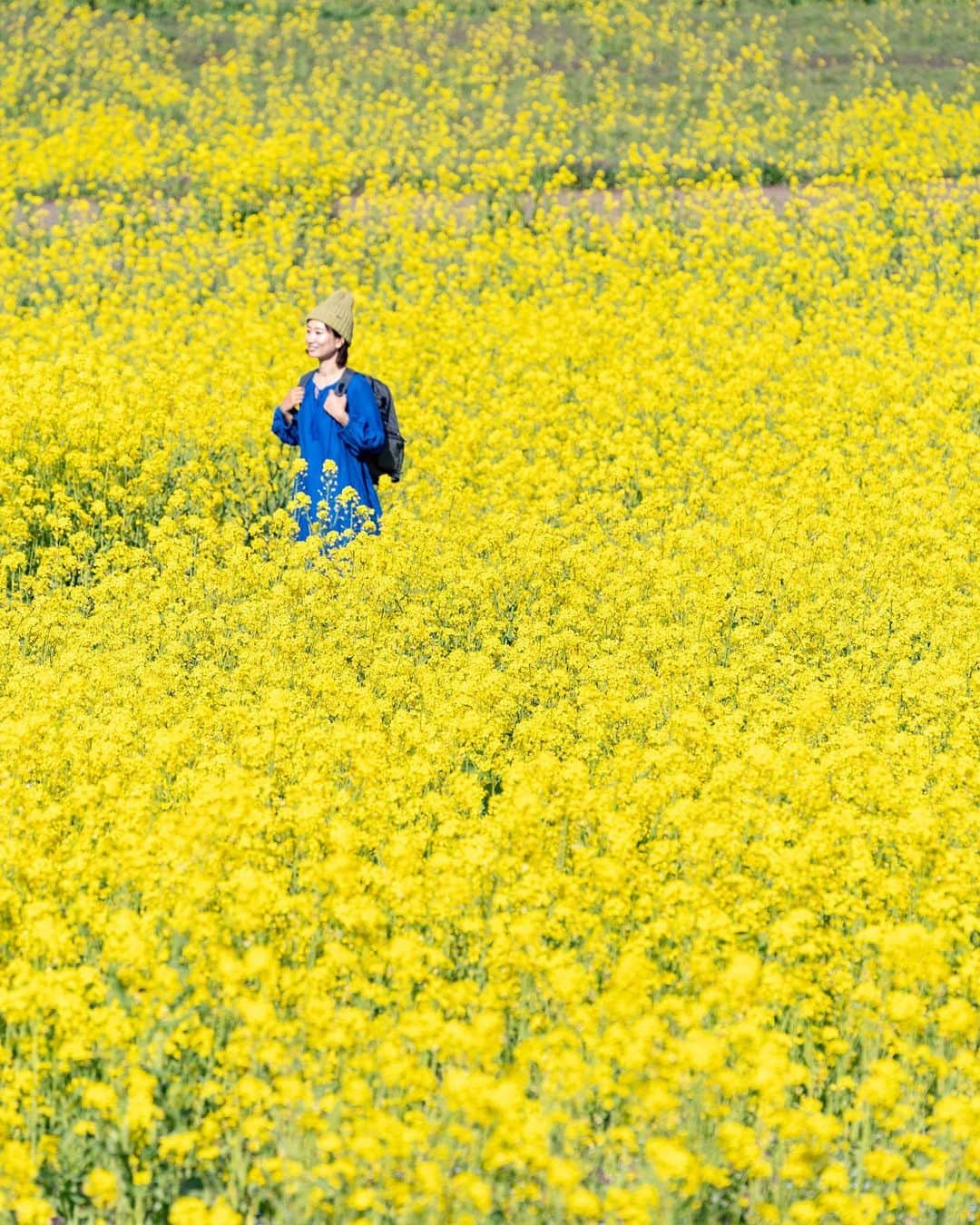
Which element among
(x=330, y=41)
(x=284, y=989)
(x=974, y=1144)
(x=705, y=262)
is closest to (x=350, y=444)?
(x=284, y=989)

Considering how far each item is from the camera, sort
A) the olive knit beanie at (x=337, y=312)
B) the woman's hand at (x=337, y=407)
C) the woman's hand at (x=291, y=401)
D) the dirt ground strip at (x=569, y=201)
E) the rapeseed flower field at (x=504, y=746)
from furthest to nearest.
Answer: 1. the dirt ground strip at (x=569, y=201)
2. the woman's hand at (x=291, y=401)
3. the woman's hand at (x=337, y=407)
4. the olive knit beanie at (x=337, y=312)
5. the rapeseed flower field at (x=504, y=746)

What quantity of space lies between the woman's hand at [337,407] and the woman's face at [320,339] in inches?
9.2

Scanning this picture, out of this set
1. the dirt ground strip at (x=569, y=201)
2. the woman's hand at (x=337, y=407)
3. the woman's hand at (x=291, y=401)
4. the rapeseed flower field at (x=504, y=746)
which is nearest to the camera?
the rapeseed flower field at (x=504, y=746)

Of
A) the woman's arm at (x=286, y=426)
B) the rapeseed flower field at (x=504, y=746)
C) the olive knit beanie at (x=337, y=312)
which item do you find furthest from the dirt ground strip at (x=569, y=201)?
the olive knit beanie at (x=337, y=312)

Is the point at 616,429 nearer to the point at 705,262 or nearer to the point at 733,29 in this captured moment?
the point at 705,262

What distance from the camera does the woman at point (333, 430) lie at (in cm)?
764

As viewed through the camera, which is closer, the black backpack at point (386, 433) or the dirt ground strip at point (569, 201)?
the black backpack at point (386, 433)

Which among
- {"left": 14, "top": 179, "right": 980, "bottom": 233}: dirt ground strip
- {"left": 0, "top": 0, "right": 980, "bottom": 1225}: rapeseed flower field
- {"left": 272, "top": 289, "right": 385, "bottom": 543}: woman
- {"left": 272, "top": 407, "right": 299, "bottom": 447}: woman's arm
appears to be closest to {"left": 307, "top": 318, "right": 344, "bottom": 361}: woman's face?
{"left": 272, "top": 289, "right": 385, "bottom": 543}: woman

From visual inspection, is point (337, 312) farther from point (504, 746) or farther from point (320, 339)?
point (504, 746)

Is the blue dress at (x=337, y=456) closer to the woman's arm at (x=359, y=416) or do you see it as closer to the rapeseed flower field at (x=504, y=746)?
the woman's arm at (x=359, y=416)

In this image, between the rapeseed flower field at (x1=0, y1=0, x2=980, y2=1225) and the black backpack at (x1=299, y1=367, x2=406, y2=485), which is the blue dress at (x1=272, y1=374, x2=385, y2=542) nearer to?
the black backpack at (x1=299, y1=367, x2=406, y2=485)

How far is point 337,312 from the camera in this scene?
7.58 meters

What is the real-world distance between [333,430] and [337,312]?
0.69 meters

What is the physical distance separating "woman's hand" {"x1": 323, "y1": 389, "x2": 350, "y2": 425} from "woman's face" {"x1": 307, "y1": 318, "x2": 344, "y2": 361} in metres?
0.23
